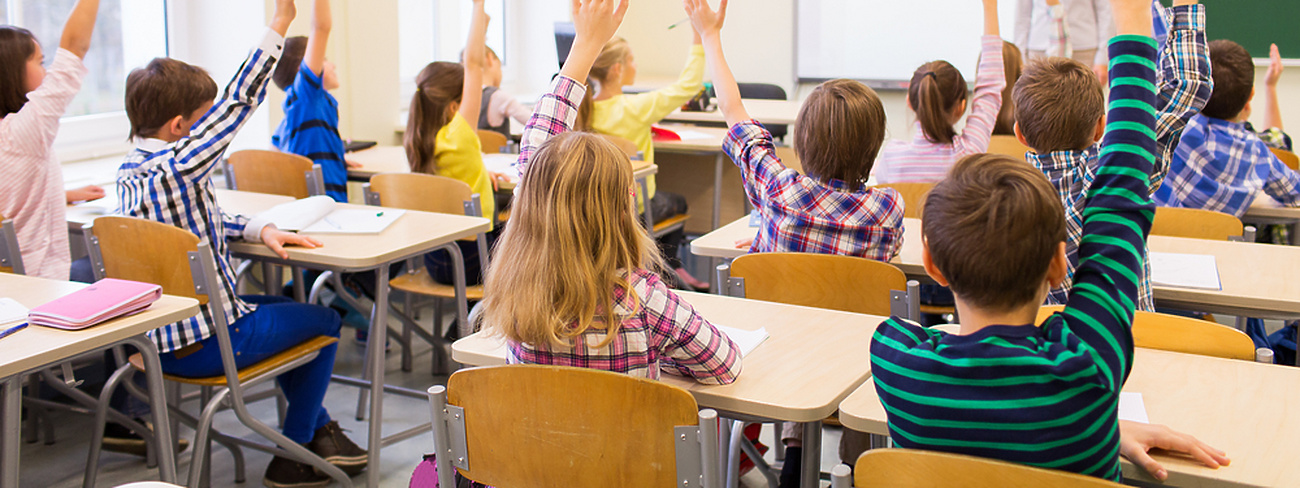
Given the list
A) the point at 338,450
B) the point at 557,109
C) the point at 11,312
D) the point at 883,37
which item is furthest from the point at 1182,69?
the point at 883,37

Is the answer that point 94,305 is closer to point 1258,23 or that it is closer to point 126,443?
point 126,443

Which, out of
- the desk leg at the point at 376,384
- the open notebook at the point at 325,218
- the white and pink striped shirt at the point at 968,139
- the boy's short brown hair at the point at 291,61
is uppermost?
the boy's short brown hair at the point at 291,61

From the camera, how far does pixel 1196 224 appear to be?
270 cm

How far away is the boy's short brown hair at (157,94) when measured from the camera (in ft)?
8.01

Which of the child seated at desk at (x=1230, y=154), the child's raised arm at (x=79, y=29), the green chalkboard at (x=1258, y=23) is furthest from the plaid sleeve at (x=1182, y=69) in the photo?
the green chalkboard at (x=1258, y=23)

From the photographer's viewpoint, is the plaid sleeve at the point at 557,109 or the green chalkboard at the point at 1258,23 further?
the green chalkboard at the point at 1258,23

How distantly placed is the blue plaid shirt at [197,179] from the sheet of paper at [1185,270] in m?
2.10

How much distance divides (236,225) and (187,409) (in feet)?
3.15

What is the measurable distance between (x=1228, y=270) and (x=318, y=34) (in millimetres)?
2845

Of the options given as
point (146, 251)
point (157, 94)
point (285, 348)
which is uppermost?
point (157, 94)

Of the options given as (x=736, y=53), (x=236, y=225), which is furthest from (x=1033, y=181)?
(x=736, y=53)

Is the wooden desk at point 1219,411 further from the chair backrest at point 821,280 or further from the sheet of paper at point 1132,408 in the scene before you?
the chair backrest at point 821,280

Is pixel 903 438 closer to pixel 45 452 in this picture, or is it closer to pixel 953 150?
pixel 953 150

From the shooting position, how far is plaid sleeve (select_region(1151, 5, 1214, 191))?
2.33 metres
